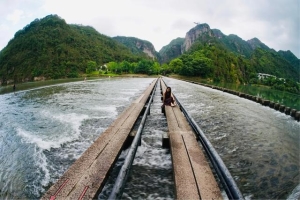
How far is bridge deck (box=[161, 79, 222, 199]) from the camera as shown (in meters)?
3.18

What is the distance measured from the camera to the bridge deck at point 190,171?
3.18 meters

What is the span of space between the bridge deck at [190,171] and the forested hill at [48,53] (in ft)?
292

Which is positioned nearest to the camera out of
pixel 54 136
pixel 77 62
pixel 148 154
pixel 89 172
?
pixel 89 172

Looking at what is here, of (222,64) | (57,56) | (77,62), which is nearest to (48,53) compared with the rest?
(57,56)

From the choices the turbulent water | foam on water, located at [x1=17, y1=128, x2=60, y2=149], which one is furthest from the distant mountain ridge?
foam on water, located at [x1=17, y1=128, x2=60, y2=149]

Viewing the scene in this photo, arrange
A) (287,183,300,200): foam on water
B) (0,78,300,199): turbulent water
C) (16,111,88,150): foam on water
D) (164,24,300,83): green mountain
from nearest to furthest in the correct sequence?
(287,183,300,200): foam on water → (0,78,300,199): turbulent water → (16,111,88,150): foam on water → (164,24,300,83): green mountain

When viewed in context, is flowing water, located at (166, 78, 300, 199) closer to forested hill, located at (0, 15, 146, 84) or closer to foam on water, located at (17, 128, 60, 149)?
foam on water, located at (17, 128, 60, 149)

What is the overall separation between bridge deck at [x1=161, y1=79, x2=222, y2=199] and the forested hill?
88967 millimetres

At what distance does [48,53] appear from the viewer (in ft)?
350

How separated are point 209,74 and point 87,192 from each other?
301 feet

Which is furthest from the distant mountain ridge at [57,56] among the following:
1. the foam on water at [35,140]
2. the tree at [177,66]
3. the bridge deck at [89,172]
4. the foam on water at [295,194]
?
the foam on water at [295,194]

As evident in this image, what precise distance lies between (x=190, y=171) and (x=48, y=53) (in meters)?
118

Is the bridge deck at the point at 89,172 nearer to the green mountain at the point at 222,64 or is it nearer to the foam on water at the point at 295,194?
the foam on water at the point at 295,194

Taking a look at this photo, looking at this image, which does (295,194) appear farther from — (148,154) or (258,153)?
(148,154)
